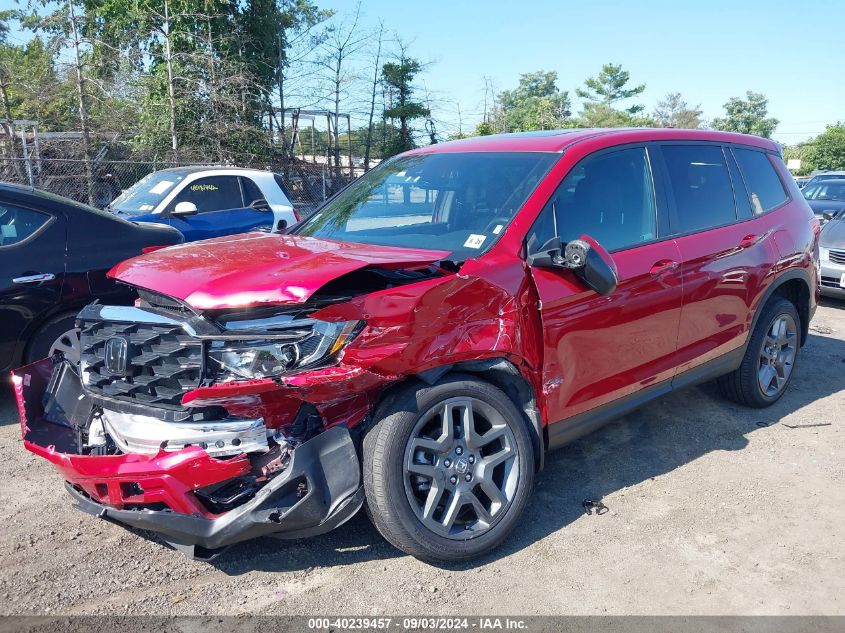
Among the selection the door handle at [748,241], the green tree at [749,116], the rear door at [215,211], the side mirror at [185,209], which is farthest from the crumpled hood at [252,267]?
the green tree at [749,116]

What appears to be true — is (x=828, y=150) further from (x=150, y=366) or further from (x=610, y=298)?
(x=150, y=366)

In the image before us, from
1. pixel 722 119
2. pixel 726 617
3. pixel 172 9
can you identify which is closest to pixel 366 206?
pixel 726 617

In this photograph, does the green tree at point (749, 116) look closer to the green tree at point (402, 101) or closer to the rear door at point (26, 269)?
the green tree at point (402, 101)

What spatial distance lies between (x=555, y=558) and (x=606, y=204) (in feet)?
6.20

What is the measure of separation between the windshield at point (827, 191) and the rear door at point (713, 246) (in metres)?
10.5

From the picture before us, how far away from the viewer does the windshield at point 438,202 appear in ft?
11.8

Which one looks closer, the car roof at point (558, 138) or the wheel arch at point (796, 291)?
the car roof at point (558, 138)

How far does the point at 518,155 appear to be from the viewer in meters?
3.87

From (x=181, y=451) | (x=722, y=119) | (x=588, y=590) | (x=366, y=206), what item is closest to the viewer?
(x=181, y=451)

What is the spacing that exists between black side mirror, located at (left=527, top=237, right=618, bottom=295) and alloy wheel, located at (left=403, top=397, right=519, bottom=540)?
76cm

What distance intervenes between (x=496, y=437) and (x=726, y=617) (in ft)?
3.94

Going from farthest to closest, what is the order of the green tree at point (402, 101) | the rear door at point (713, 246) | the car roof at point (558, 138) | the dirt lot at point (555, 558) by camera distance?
the green tree at point (402, 101), the rear door at point (713, 246), the car roof at point (558, 138), the dirt lot at point (555, 558)

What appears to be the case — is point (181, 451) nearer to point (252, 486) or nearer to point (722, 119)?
point (252, 486)

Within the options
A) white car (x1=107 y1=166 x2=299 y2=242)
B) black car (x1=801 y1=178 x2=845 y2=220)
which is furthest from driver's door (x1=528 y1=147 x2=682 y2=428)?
black car (x1=801 y1=178 x2=845 y2=220)
